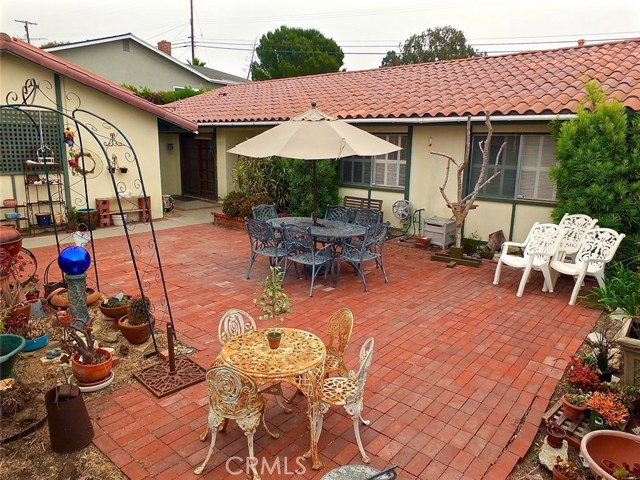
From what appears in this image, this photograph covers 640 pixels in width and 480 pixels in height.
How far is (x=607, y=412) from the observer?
316 cm

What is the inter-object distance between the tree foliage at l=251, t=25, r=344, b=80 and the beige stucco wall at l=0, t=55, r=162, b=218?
2026cm

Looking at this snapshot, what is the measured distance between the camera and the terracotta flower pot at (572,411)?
11.2 ft

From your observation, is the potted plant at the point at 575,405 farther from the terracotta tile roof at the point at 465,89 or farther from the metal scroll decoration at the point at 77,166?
the metal scroll decoration at the point at 77,166

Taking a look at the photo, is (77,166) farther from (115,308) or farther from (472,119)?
(472,119)

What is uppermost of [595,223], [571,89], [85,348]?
[571,89]

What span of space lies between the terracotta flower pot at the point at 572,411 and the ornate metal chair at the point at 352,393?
1656mm

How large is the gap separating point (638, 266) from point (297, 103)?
8826mm

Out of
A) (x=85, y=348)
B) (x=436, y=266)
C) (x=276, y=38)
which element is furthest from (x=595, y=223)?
(x=276, y=38)

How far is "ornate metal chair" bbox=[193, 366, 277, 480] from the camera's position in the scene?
284 cm

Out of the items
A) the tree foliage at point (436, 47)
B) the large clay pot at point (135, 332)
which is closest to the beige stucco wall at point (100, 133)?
the large clay pot at point (135, 332)

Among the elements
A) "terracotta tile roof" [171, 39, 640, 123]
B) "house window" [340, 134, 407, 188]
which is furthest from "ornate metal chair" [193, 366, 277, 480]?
"house window" [340, 134, 407, 188]

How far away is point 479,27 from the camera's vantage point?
114 ft

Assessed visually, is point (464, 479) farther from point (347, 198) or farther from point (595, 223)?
point (347, 198)

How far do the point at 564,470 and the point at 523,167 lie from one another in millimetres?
6631
